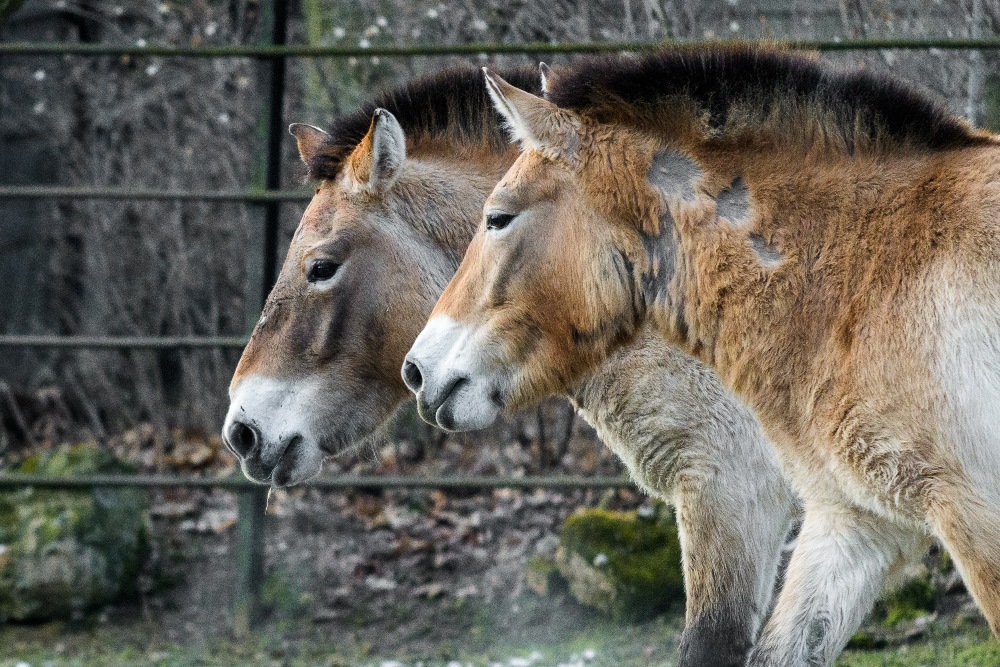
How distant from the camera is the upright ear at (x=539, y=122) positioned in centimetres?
316

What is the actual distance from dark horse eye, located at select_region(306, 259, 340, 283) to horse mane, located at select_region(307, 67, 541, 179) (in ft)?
1.15

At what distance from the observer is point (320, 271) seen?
167 inches

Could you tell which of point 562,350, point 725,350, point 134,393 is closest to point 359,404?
point 562,350

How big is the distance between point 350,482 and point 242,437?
1.68 meters

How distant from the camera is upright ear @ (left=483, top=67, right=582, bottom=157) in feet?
10.4

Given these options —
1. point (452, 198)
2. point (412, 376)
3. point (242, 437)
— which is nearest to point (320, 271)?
point (452, 198)

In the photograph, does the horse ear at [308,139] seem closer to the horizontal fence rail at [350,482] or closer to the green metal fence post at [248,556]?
the horizontal fence rail at [350,482]

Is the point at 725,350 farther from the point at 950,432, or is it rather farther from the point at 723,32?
the point at 723,32

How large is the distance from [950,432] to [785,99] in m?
0.96

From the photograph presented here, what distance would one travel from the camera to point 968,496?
2686 millimetres

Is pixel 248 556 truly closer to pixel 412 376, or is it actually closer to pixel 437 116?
pixel 437 116

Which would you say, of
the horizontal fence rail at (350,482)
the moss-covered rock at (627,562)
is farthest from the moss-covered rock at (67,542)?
the moss-covered rock at (627,562)

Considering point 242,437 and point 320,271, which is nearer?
point 242,437

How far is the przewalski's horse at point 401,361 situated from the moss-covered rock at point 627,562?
1.76 m
